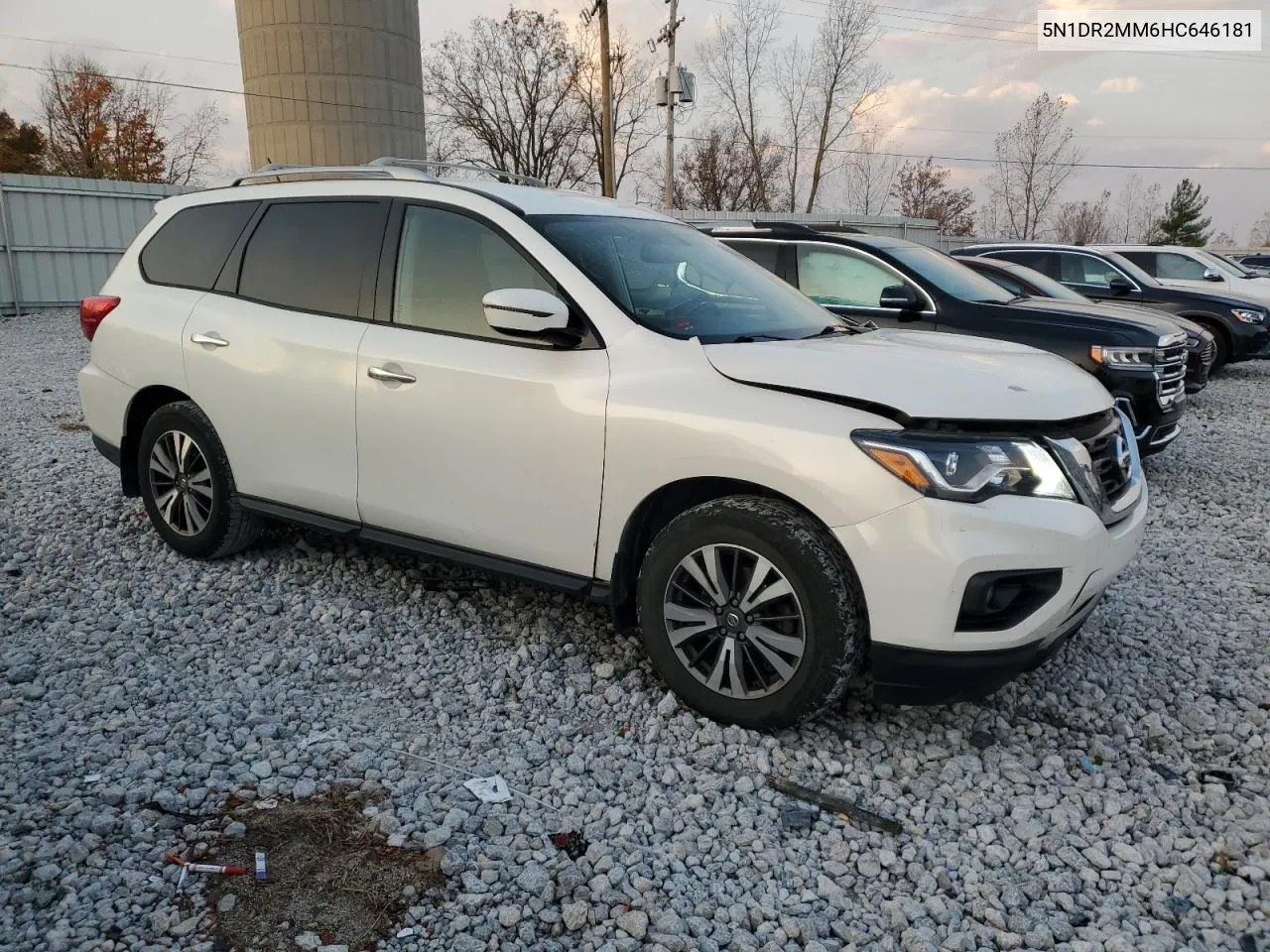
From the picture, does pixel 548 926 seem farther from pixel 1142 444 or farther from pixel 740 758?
pixel 1142 444

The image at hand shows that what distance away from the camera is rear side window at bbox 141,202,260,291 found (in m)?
4.73

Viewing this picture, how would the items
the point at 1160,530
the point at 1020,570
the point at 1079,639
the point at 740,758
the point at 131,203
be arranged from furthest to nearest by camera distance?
1. the point at 131,203
2. the point at 1160,530
3. the point at 1079,639
4. the point at 740,758
5. the point at 1020,570

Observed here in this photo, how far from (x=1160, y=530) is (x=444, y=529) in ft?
14.9

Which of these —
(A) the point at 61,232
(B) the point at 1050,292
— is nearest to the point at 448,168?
(B) the point at 1050,292

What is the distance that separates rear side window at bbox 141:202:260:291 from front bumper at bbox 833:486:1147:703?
3452 mm

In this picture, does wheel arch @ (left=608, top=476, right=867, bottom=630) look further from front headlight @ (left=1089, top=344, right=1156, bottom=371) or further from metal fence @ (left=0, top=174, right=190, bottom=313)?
metal fence @ (left=0, top=174, right=190, bottom=313)


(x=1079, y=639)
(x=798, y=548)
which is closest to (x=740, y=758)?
(x=798, y=548)

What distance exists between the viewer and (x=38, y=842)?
2.59 metres

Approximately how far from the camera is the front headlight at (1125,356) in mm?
7008

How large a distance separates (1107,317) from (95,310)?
6.97 metres

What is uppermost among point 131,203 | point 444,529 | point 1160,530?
point 131,203

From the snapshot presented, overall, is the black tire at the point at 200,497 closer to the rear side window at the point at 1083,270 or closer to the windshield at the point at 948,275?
the windshield at the point at 948,275

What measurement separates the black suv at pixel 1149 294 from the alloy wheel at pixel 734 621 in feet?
35.1

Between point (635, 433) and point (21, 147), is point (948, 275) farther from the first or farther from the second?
point (21, 147)
